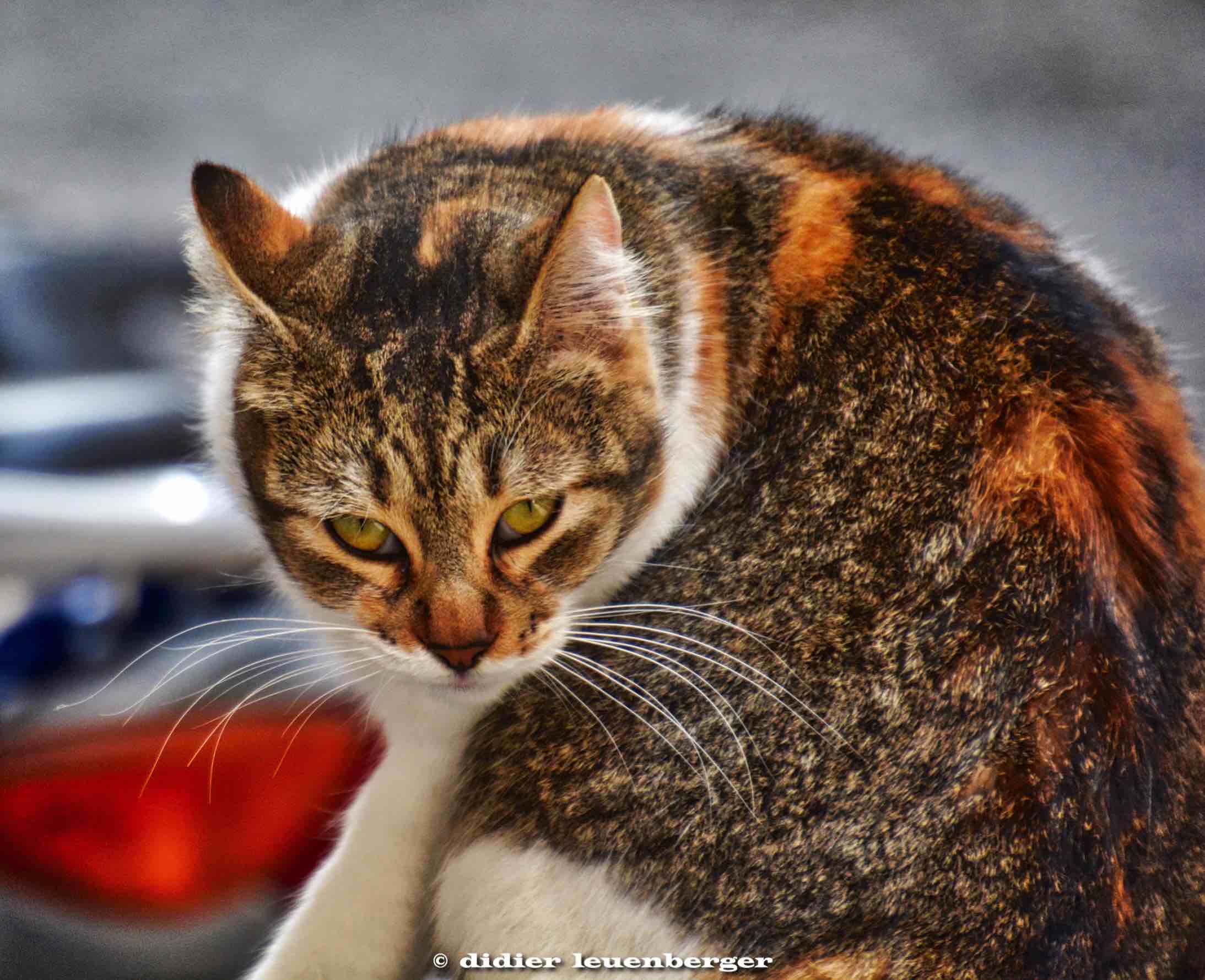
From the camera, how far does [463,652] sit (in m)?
0.88

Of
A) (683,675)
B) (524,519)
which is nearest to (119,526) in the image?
(524,519)

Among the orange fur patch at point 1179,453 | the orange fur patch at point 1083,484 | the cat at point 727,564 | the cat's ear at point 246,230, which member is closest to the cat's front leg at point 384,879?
the cat at point 727,564

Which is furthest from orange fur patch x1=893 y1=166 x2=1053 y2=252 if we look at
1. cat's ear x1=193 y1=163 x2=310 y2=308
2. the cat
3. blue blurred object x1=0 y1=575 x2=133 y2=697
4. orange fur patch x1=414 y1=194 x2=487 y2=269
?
blue blurred object x1=0 y1=575 x2=133 y2=697

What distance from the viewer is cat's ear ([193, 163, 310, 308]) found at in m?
0.86

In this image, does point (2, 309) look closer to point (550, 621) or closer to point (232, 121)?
point (232, 121)

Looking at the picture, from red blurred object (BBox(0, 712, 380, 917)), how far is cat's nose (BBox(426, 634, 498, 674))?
0.18 meters

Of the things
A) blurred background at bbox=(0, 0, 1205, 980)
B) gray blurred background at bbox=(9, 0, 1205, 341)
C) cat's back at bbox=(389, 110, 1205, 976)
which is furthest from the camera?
gray blurred background at bbox=(9, 0, 1205, 341)

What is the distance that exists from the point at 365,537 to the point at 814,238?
0.46 metres

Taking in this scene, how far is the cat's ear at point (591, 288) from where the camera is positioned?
841 millimetres

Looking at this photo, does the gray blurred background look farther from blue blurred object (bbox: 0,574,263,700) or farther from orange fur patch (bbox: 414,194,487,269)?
blue blurred object (bbox: 0,574,263,700)

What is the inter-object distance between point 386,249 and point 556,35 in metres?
0.33

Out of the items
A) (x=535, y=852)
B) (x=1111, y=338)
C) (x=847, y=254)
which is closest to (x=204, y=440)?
(x=535, y=852)

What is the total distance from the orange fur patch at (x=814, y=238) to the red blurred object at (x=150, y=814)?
22.6 inches

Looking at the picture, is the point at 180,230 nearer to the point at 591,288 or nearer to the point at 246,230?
the point at 246,230
